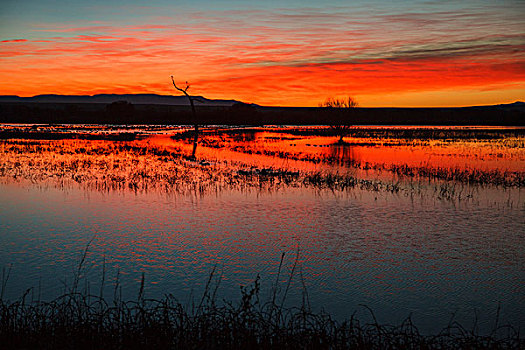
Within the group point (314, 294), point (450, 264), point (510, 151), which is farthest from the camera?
point (510, 151)

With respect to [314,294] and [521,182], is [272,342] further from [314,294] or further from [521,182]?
[521,182]

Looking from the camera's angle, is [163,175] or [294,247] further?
[163,175]

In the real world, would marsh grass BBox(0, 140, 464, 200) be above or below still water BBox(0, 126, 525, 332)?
above

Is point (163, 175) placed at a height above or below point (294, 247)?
above

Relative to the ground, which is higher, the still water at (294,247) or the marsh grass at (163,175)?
the marsh grass at (163,175)

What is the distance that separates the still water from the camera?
26.7 feet

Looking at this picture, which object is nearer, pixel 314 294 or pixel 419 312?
pixel 419 312

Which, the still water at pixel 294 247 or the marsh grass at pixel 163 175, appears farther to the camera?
the marsh grass at pixel 163 175

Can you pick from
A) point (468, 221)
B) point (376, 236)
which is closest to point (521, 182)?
point (468, 221)

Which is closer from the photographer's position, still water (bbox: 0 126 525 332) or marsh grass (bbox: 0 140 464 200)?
still water (bbox: 0 126 525 332)

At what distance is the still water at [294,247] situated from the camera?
8.14m

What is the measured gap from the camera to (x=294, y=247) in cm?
1093

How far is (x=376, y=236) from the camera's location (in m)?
11.7

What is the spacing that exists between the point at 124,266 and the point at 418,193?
11363 mm
